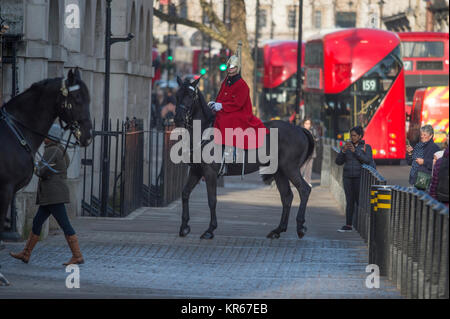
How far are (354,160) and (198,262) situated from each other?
170 inches

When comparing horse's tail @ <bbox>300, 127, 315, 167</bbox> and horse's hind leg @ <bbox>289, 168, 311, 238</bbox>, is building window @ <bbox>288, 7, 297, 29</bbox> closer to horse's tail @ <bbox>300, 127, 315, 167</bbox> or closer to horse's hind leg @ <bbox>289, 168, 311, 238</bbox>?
horse's tail @ <bbox>300, 127, 315, 167</bbox>

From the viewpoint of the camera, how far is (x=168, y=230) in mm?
15578

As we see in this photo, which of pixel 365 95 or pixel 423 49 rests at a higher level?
pixel 423 49

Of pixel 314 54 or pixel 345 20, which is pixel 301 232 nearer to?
pixel 314 54

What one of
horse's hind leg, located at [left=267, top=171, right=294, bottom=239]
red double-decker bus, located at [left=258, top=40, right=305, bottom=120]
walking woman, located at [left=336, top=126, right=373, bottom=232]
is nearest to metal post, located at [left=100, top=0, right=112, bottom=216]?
horse's hind leg, located at [left=267, top=171, right=294, bottom=239]

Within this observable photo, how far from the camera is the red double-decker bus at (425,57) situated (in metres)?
38.5

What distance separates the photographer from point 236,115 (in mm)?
14680

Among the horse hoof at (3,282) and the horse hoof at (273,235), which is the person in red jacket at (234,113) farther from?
the horse hoof at (3,282)

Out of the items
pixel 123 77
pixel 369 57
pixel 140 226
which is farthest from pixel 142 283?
pixel 369 57

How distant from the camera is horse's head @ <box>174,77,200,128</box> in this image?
14273 mm

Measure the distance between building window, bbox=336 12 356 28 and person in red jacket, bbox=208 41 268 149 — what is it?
89.9 m

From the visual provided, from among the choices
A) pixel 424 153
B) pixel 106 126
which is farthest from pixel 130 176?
pixel 424 153
